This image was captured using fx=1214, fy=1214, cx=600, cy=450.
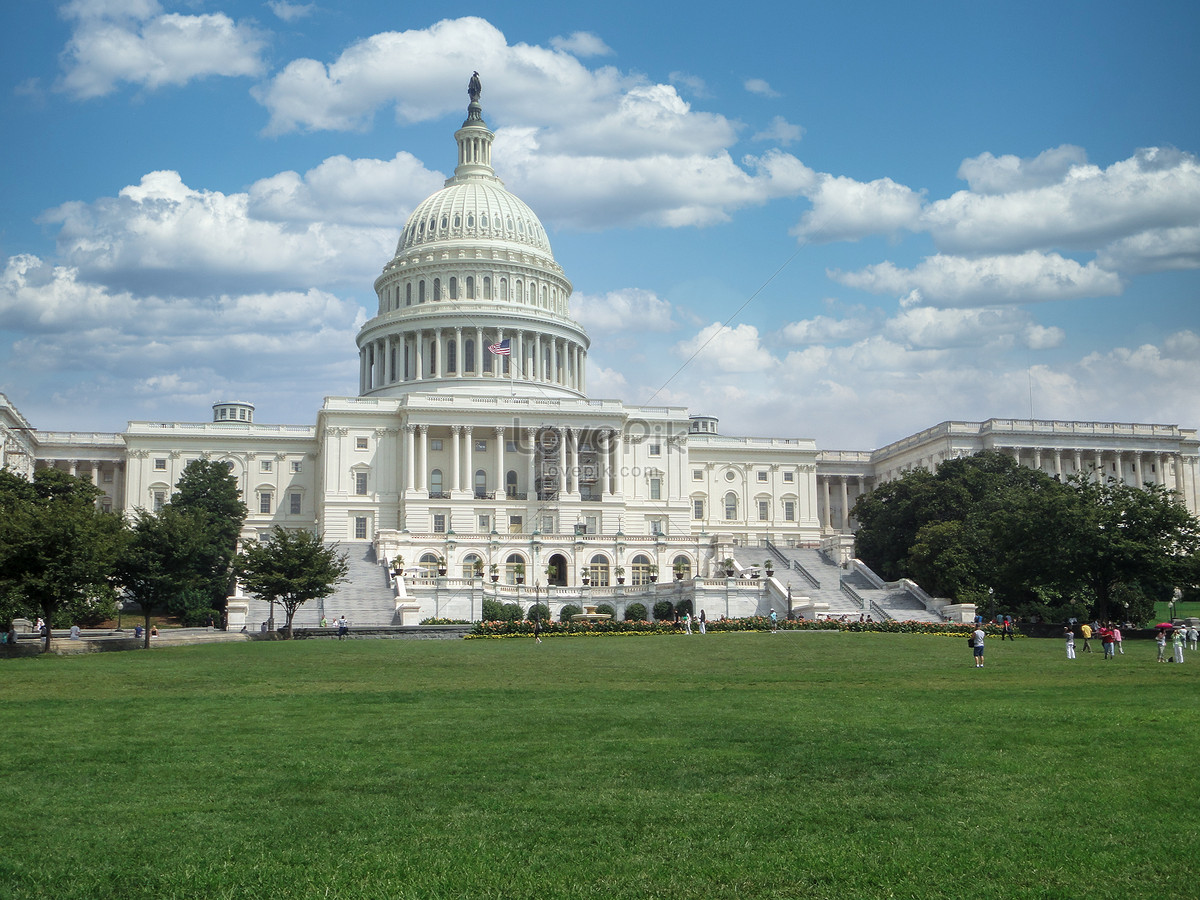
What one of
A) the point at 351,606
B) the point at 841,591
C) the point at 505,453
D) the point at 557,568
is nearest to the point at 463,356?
the point at 505,453

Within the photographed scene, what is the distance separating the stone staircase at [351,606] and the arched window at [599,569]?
51.3ft

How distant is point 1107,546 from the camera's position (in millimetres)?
60500

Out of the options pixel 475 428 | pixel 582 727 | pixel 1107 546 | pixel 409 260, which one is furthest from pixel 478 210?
pixel 582 727

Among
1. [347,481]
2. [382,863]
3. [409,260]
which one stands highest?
[409,260]

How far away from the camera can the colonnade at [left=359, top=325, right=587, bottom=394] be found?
12119 centimetres

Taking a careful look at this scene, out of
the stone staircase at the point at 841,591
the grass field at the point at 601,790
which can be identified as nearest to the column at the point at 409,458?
the stone staircase at the point at 841,591

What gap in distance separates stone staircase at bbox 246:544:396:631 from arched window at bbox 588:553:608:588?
15.6 m

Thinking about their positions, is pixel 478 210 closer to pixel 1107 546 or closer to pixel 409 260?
pixel 409 260

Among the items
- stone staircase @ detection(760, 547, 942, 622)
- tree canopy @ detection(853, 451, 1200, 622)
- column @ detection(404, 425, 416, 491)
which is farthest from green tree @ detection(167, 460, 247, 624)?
tree canopy @ detection(853, 451, 1200, 622)

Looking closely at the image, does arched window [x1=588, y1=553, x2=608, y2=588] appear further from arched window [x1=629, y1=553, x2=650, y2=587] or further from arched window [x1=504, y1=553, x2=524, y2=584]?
arched window [x1=504, y1=553, x2=524, y2=584]

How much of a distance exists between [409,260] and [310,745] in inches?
4317

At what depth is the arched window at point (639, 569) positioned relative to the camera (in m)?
88.1

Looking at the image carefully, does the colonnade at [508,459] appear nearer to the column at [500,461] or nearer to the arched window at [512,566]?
the column at [500,461]

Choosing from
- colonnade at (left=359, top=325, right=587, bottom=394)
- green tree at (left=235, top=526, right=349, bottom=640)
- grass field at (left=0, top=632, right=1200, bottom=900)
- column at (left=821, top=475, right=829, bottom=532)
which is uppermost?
colonnade at (left=359, top=325, right=587, bottom=394)
